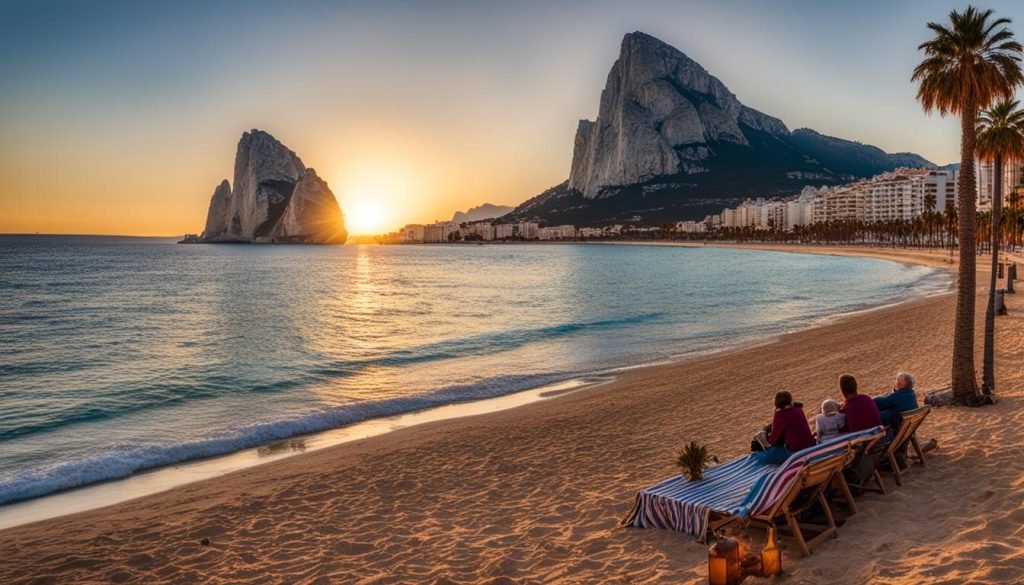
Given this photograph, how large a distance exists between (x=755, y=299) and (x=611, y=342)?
22.4 m

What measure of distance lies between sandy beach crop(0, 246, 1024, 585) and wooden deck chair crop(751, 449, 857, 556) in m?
0.18

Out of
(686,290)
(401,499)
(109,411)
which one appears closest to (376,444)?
(401,499)

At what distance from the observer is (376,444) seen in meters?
13.1

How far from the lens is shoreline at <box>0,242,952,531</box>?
34.5ft

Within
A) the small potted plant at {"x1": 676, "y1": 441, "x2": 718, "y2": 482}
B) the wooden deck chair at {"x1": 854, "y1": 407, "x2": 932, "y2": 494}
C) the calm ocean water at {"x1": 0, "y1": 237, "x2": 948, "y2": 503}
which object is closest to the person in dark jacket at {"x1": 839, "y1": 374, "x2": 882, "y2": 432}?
the wooden deck chair at {"x1": 854, "y1": 407, "x2": 932, "y2": 494}

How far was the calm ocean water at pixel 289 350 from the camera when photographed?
1510 centimetres

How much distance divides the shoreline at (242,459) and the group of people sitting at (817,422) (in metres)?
8.70

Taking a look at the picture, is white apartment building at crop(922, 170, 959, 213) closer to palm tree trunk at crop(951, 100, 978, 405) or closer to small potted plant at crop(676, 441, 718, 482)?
palm tree trunk at crop(951, 100, 978, 405)

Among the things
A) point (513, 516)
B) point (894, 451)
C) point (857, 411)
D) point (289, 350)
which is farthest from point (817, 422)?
point (289, 350)

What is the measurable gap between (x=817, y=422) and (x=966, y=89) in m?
6.66

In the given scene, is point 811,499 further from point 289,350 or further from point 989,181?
point 989,181

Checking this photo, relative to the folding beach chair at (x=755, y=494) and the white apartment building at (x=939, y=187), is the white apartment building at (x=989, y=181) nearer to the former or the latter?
the white apartment building at (x=939, y=187)

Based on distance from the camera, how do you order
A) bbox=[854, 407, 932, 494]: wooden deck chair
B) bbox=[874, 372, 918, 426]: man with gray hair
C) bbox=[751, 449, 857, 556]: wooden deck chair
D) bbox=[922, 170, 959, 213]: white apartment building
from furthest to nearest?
bbox=[922, 170, 959, 213]: white apartment building < bbox=[874, 372, 918, 426]: man with gray hair < bbox=[854, 407, 932, 494]: wooden deck chair < bbox=[751, 449, 857, 556]: wooden deck chair

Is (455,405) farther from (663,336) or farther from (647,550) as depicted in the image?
(663,336)
